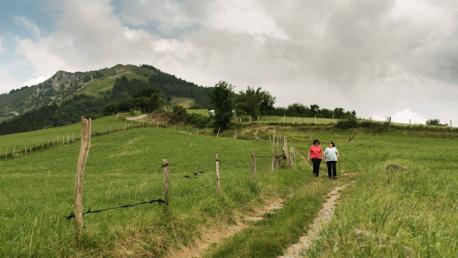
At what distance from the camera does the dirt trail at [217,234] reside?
11.1m

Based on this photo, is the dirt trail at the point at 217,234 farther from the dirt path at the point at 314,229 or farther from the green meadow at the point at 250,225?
the dirt path at the point at 314,229

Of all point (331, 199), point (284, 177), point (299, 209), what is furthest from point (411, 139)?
point (299, 209)

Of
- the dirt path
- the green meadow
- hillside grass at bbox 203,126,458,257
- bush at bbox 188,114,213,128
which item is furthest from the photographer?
bush at bbox 188,114,213,128

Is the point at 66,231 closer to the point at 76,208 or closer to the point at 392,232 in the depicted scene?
the point at 76,208

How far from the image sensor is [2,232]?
8.95m

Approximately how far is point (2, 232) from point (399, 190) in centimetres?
1387

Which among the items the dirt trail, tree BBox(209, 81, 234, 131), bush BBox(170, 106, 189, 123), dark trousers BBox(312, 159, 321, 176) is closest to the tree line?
tree BBox(209, 81, 234, 131)

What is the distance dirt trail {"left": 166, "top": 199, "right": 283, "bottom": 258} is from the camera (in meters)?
11.1

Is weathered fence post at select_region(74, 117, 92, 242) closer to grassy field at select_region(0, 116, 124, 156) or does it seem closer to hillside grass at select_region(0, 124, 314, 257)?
hillside grass at select_region(0, 124, 314, 257)

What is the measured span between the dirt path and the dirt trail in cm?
205

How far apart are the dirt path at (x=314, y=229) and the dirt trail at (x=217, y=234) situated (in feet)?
6.71

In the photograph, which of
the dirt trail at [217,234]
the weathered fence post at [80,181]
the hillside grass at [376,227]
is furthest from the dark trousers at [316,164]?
the weathered fence post at [80,181]

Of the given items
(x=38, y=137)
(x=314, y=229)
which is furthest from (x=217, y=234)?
(x=38, y=137)

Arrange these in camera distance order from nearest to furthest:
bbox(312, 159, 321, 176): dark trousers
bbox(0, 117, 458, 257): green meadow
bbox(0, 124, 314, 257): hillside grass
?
1. bbox(0, 117, 458, 257): green meadow
2. bbox(0, 124, 314, 257): hillside grass
3. bbox(312, 159, 321, 176): dark trousers
